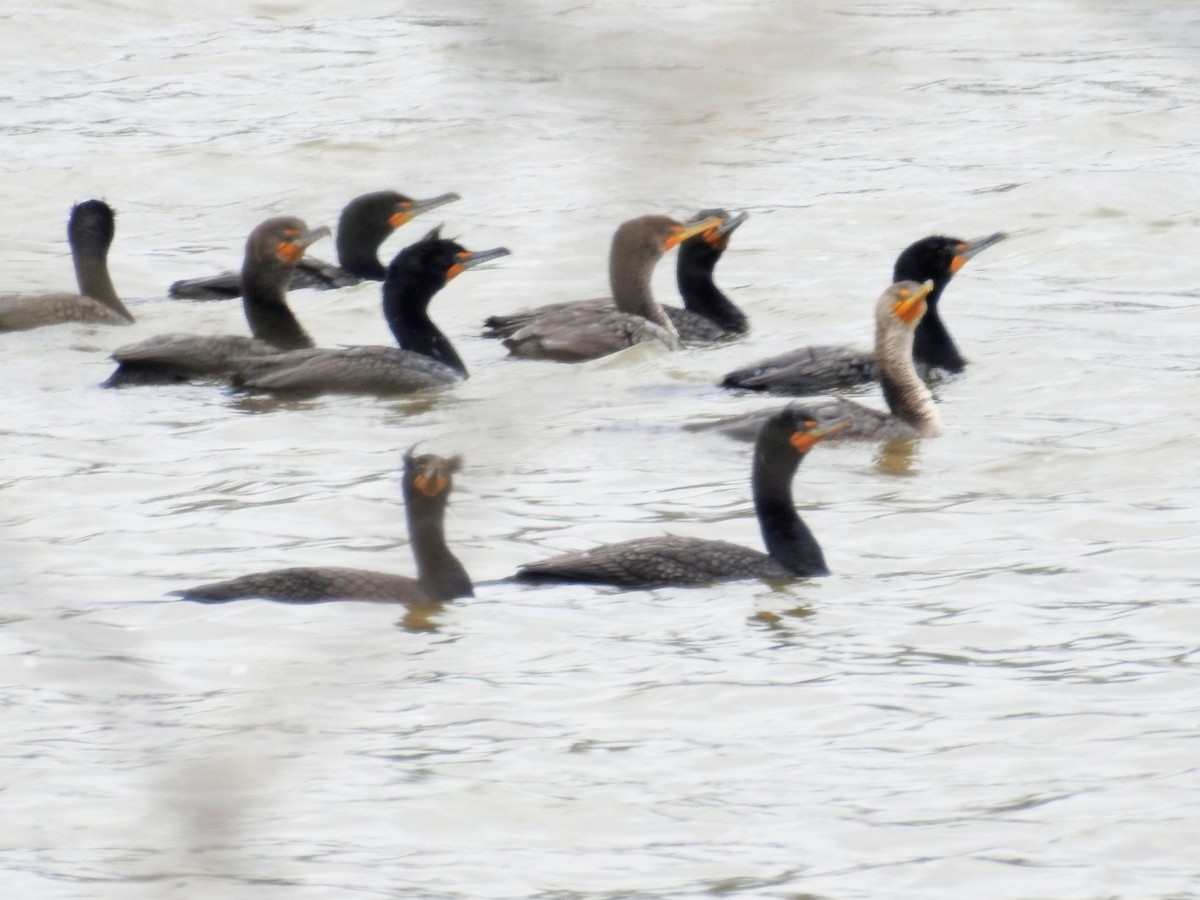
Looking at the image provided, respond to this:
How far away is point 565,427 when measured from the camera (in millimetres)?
10242

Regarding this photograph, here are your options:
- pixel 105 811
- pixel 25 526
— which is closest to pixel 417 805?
pixel 105 811

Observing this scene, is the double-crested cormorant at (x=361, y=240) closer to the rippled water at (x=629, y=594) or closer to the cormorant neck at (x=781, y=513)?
the rippled water at (x=629, y=594)

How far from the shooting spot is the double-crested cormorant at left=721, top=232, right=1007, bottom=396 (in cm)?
1098

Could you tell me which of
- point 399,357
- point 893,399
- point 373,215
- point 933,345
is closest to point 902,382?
point 893,399

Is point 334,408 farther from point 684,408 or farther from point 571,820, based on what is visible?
point 571,820

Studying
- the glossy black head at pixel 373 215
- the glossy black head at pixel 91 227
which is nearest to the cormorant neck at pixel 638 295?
the glossy black head at pixel 373 215

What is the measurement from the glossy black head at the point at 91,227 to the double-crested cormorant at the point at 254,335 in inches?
54.9

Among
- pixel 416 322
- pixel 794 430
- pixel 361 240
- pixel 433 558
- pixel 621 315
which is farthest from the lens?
pixel 361 240

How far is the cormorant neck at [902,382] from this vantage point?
398 inches

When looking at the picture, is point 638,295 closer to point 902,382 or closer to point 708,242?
point 708,242

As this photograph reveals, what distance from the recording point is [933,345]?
11555mm

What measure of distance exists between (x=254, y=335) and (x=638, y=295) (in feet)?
6.85

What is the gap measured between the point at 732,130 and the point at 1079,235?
14.2m

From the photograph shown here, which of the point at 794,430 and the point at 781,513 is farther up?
the point at 794,430
